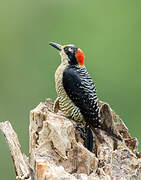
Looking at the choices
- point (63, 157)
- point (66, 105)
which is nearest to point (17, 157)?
point (63, 157)

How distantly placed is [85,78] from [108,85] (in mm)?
4699

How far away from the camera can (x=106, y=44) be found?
13.6 m

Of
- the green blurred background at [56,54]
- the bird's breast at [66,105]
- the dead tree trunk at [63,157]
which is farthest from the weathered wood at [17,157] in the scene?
the green blurred background at [56,54]

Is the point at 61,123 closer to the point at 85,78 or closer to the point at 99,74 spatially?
the point at 85,78

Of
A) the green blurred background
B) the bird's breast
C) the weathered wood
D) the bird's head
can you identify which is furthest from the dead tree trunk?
the green blurred background

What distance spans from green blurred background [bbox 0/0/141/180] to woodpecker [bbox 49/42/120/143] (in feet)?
12.4

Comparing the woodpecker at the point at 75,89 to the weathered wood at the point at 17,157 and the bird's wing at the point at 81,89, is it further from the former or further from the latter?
the weathered wood at the point at 17,157

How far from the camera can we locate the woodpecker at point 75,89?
7.64m

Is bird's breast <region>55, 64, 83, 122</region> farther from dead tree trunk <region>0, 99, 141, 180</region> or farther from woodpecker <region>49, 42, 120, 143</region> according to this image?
dead tree trunk <region>0, 99, 141, 180</region>

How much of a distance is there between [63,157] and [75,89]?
1938 millimetres

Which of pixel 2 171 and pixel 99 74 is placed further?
pixel 99 74

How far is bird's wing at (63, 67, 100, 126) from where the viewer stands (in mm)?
7641

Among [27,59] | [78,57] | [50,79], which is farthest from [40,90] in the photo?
[78,57]

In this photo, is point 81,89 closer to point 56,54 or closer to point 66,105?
point 66,105
